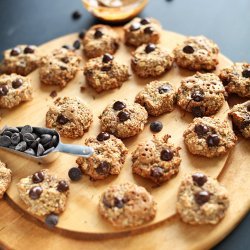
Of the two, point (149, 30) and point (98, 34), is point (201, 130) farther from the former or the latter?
point (98, 34)

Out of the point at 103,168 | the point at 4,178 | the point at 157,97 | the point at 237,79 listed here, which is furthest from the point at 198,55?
the point at 4,178

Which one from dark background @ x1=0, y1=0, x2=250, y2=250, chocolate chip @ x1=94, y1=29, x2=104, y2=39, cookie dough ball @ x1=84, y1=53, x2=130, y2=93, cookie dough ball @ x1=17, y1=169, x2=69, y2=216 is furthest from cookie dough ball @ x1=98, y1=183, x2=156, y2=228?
dark background @ x1=0, y1=0, x2=250, y2=250

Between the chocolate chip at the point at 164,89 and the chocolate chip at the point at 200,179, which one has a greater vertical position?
the chocolate chip at the point at 164,89

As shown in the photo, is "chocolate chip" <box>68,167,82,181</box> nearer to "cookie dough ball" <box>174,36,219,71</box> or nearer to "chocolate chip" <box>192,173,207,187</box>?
"chocolate chip" <box>192,173,207,187</box>

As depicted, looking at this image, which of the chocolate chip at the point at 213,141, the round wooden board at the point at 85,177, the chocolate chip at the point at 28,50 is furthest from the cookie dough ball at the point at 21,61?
the chocolate chip at the point at 213,141

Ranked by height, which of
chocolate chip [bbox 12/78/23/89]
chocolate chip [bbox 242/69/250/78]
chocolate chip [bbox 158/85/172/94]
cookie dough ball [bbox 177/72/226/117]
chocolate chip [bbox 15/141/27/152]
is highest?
chocolate chip [bbox 242/69/250/78]

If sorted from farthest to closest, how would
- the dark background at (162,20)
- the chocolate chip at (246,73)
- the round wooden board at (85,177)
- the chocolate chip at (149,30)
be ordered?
the dark background at (162,20) → the chocolate chip at (149,30) → the chocolate chip at (246,73) → the round wooden board at (85,177)

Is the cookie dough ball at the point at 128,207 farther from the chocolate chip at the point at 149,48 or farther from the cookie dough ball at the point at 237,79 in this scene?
the chocolate chip at the point at 149,48
